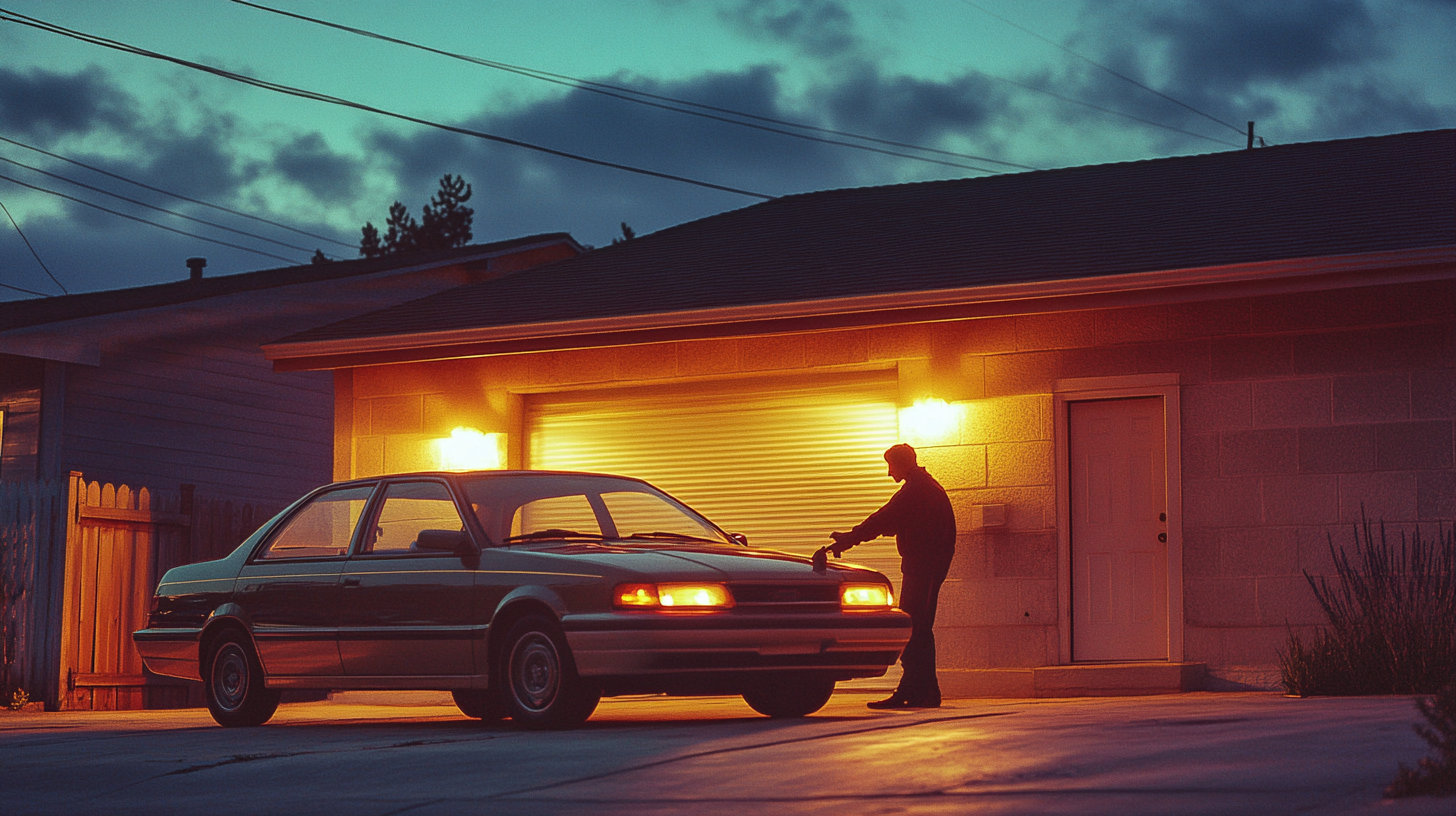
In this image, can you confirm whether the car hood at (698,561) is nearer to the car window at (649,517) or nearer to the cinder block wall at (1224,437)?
the car window at (649,517)

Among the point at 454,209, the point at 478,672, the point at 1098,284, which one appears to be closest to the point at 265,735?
the point at 478,672

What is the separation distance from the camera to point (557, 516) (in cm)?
1002

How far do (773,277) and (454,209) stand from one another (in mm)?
52086

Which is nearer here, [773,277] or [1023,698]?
[1023,698]

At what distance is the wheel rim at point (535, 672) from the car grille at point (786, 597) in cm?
99

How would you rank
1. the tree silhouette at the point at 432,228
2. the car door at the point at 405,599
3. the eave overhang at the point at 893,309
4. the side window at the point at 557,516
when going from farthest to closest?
1. the tree silhouette at the point at 432,228
2. the eave overhang at the point at 893,309
3. the side window at the point at 557,516
4. the car door at the point at 405,599

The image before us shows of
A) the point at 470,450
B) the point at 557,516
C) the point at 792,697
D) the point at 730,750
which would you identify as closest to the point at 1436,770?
the point at 730,750

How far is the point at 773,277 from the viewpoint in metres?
15.1

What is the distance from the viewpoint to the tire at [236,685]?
10594 mm

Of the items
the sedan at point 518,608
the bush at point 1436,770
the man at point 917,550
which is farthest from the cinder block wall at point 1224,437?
the bush at point 1436,770

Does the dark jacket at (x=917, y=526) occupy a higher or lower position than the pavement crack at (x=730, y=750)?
higher

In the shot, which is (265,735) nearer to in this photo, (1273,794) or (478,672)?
(478,672)

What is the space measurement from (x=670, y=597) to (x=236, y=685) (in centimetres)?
342

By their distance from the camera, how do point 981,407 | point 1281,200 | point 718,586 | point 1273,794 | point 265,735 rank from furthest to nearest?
point 1281,200 → point 981,407 → point 265,735 → point 718,586 → point 1273,794
